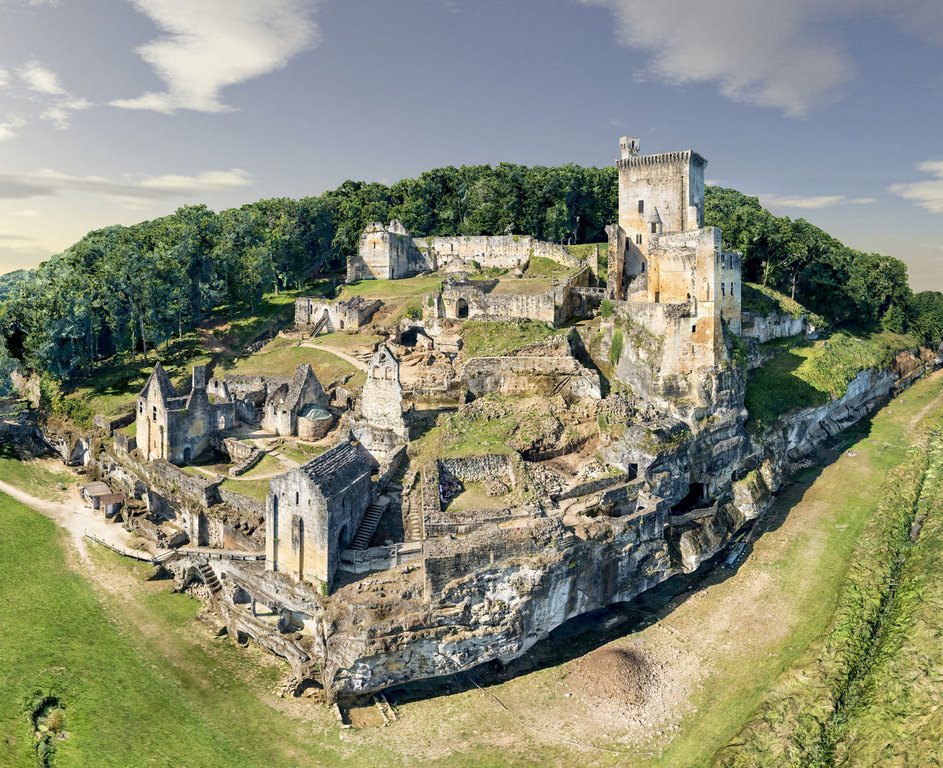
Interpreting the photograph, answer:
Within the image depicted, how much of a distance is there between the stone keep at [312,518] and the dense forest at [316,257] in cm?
3274

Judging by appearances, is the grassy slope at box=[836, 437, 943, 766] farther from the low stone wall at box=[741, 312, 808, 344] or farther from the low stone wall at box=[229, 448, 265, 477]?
the low stone wall at box=[229, 448, 265, 477]

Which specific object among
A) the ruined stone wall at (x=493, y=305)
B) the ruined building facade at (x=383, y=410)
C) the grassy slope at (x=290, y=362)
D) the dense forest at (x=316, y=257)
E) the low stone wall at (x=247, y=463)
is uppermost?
the dense forest at (x=316, y=257)

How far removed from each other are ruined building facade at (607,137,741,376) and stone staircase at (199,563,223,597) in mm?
27363

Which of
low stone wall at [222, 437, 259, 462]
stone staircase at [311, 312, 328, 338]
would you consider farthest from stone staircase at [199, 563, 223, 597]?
stone staircase at [311, 312, 328, 338]

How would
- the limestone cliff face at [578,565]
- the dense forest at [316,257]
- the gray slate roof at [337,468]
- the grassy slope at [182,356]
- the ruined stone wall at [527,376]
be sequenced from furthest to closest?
the dense forest at [316,257]
the grassy slope at [182,356]
the ruined stone wall at [527,376]
the gray slate roof at [337,468]
the limestone cliff face at [578,565]

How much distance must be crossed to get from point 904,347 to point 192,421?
221ft

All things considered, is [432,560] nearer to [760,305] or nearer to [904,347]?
[760,305]

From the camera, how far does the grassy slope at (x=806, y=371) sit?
44.7m

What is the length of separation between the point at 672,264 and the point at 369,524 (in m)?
27.7

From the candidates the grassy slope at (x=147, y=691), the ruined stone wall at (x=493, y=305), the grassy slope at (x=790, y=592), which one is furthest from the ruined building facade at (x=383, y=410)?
the grassy slope at (x=790, y=592)

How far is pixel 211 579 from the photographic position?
107ft

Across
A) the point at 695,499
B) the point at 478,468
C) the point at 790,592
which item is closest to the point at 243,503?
the point at 478,468

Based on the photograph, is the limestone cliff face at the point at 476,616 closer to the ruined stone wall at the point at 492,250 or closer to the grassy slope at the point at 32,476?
the grassy slope at the point at 32,476

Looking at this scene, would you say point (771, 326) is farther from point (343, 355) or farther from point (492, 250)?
point (343, 355)
